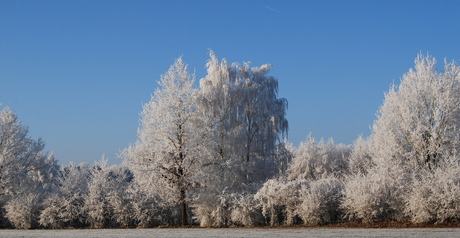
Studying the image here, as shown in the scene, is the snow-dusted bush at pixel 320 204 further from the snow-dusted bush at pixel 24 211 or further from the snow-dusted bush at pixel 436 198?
the snow-dusted bush at pixel 24 211

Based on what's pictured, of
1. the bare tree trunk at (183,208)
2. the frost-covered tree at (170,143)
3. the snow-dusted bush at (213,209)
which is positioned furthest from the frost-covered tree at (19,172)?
the snow-dusted bush at (213,209)

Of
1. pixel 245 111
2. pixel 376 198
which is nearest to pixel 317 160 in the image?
pixel 245 111

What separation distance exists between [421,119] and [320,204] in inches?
Answer: 330

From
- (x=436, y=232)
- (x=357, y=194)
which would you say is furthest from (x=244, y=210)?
(x=436, y=232)

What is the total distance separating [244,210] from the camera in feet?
74.1

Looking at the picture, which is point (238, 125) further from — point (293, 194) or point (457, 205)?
point (457, 205)

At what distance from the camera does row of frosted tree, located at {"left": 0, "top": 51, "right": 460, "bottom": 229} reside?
21.7 m

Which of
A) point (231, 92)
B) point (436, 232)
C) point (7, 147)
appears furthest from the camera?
point (231, 92)

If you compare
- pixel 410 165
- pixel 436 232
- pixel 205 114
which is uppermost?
pixel 205 114

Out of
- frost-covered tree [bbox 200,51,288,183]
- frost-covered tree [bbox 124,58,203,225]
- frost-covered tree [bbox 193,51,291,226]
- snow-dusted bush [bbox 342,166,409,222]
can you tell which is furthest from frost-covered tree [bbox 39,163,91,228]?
snow-dusted bush [bbox 342,166,409,222]

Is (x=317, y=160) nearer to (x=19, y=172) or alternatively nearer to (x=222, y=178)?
(x=222, y=178)

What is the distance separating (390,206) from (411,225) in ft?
5.17

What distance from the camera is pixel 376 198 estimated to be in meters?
21.2

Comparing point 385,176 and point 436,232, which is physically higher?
point 385,176
